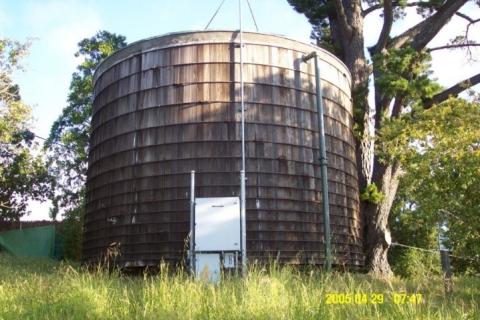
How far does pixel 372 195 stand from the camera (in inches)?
742

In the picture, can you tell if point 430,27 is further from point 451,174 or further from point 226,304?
point 226,304

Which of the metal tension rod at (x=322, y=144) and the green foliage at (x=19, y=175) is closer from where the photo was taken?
the metal tension rod at (x=322, y=144)

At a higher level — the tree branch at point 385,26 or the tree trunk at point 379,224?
the tree branch at point 385,26

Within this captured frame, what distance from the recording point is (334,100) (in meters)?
16.3

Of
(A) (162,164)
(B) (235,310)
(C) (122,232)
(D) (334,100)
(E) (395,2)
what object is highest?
(E) (395,2)

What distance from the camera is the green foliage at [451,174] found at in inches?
330

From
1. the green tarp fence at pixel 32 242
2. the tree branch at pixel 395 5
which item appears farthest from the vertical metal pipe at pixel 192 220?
the green tarp fence at pixel 32 242

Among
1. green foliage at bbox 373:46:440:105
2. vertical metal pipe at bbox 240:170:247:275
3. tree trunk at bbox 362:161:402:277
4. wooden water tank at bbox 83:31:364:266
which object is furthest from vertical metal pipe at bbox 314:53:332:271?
tree trunk at bbox 362:161:402:277

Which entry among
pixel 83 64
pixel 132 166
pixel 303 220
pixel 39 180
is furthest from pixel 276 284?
pixel 39 180

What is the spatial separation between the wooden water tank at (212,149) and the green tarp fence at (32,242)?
41.3 ft

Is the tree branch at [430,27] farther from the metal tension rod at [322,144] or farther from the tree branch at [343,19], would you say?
the metal tension rod at [322,144]

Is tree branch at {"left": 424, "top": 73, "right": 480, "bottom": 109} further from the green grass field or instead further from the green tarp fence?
the green tarp fence

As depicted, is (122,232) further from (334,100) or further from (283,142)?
(334,100)

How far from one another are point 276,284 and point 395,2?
759 inches
